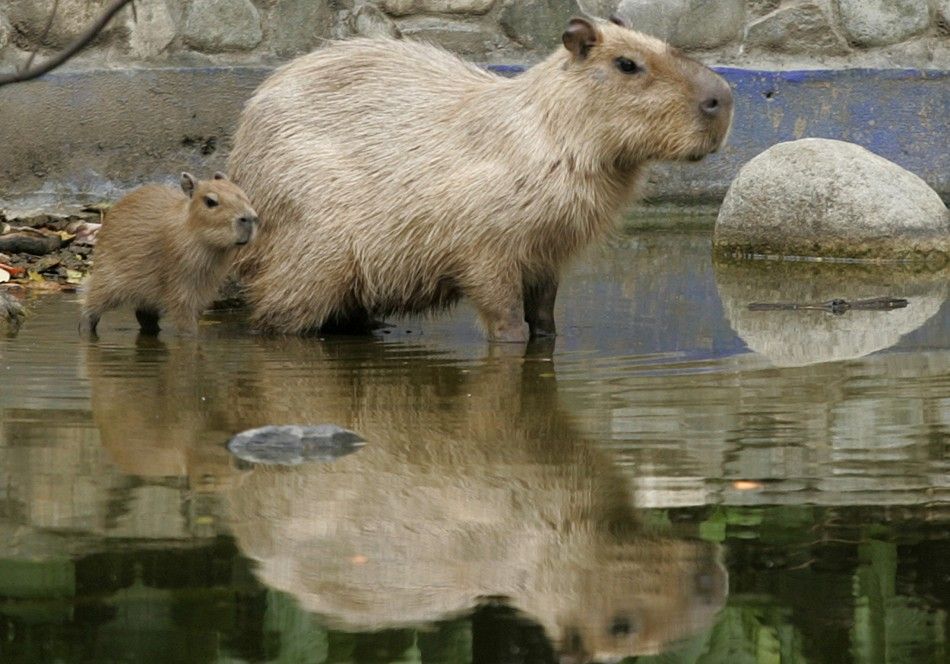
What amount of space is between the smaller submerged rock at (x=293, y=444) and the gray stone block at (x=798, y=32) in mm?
5731

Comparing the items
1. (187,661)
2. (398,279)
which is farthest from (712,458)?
(398,279)

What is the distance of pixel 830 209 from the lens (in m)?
8.12

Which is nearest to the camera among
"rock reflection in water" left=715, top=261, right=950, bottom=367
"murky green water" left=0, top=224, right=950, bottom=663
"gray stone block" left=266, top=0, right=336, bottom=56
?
"murky green water" left=0, top=224, right=950, bottom=663

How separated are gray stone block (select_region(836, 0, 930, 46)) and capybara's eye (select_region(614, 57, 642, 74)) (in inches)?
138

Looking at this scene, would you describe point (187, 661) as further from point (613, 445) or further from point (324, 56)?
point (324, 56)

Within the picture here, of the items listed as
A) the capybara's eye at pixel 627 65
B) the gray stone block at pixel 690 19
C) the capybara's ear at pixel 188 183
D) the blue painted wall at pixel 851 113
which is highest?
the gray stone block at pixel 690 19

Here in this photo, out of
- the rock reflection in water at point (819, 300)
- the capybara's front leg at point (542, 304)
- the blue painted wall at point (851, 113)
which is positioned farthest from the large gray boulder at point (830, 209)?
the capybara's front leg at point (542, 304)

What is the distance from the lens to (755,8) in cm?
927

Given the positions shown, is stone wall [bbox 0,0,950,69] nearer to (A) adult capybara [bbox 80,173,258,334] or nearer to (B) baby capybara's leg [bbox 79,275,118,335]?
(A) adult capybara [bbox 80,173,258,334]

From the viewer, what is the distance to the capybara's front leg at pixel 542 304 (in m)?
6.34

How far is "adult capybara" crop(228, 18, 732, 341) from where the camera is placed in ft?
20.0

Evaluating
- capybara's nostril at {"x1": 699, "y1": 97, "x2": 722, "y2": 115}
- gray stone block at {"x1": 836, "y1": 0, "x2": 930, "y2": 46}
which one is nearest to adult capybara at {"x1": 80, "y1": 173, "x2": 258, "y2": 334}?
capybara's nostril at {"x1": 699, "y1": 97, "x2": 722, "y2": 115}

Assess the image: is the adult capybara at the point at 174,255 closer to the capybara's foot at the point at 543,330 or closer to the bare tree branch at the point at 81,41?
the capybara's foot at the point at 543,330

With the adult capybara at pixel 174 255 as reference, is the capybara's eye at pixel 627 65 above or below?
above
